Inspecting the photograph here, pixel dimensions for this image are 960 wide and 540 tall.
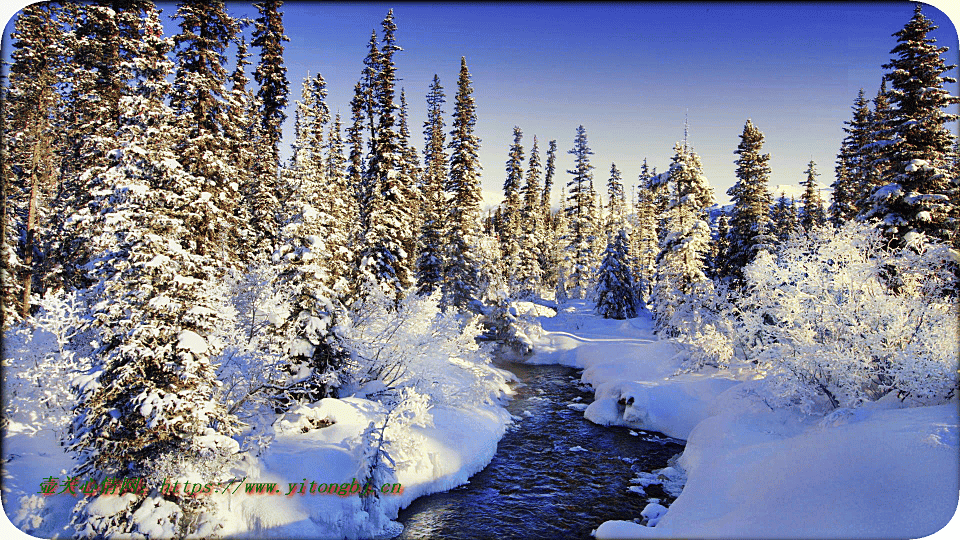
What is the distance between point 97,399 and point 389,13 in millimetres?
24173

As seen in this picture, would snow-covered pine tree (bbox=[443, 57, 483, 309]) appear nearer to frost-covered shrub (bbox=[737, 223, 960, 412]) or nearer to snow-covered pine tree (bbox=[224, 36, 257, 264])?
snow-covered pine tree (bbox=[224, 36, 257, 264])

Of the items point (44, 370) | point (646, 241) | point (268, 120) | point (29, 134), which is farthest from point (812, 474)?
point (646, 241)

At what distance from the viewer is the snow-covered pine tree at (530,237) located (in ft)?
166

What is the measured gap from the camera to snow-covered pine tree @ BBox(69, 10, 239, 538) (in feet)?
31.7

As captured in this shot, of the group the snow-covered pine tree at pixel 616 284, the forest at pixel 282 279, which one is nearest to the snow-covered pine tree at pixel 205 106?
the forest at pixel 282 279

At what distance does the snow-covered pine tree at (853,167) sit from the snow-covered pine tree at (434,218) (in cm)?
2664

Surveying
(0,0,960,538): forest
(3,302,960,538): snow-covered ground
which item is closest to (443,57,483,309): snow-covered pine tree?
(0,0,960,538): forest

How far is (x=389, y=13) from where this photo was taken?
1043 inches

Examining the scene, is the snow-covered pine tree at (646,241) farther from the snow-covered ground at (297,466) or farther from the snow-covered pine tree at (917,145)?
the snow-covered ground at (297,466)

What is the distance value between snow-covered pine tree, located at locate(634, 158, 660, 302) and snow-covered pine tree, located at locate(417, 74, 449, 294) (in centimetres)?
2583

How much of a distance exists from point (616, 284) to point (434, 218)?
19.9 m

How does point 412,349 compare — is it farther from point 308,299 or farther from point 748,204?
point 748,204

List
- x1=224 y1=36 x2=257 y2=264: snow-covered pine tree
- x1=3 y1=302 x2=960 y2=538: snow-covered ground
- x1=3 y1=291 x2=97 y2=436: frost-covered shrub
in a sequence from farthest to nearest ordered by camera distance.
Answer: x1=224 y1=36 x2=257 y2=264: snow-covered pine tree < x1=3 y1=291 x2=97 y2=436: frost-covered shrub < x1=3 y1=302 x2=960 y2=538: snow-covered ground

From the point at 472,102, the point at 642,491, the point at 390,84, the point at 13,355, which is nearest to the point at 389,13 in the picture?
the point at 390,84
